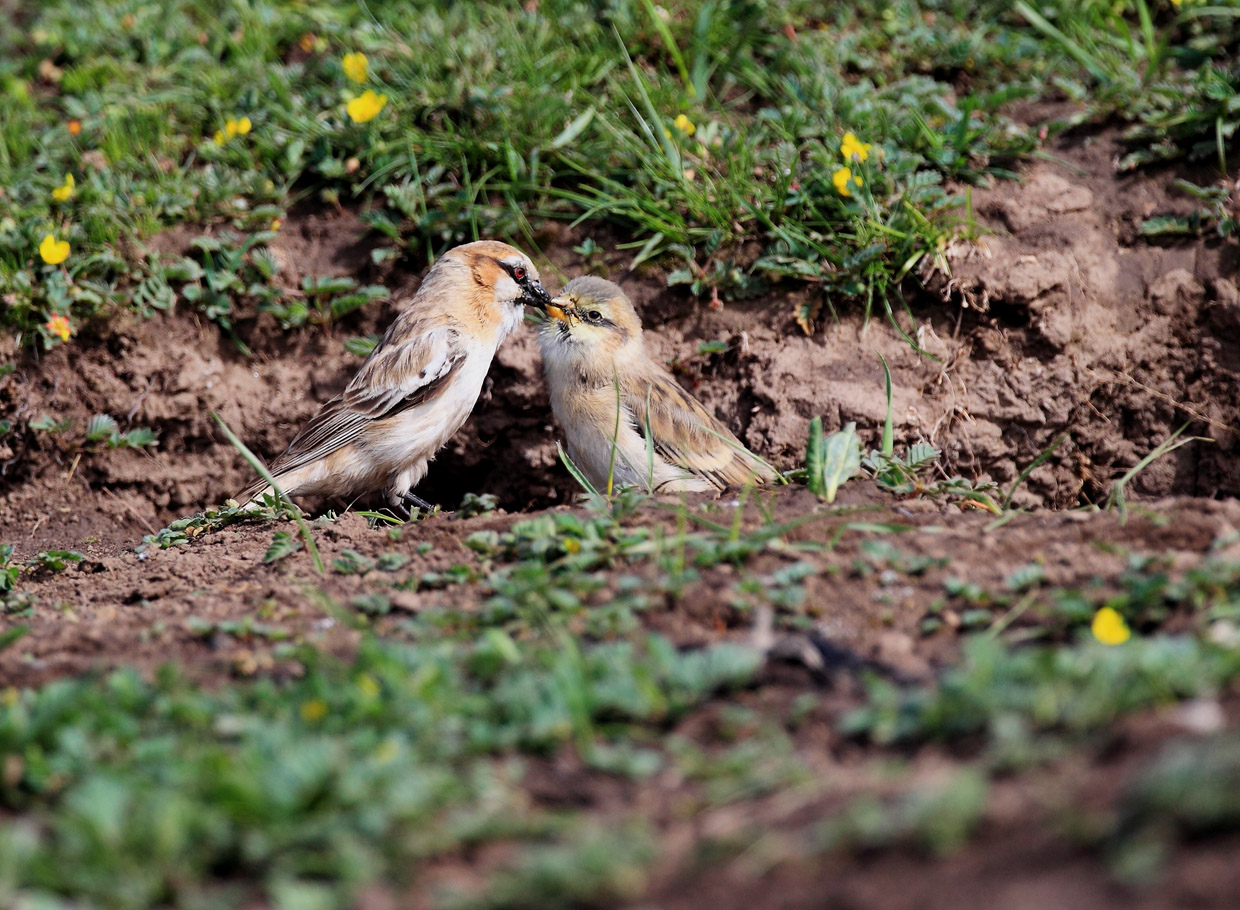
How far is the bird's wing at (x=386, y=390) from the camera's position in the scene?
6.71 meters

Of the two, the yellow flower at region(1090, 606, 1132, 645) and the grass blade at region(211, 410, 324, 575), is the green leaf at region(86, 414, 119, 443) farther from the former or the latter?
the yellow flower at region(1090, 606, 1132, 645)

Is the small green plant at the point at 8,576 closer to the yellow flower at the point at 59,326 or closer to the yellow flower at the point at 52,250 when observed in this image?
the yellow flower at the point at 59,326

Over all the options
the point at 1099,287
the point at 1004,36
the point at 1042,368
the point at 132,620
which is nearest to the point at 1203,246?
the point at 1099,287

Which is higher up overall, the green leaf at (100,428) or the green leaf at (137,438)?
the green leaf at (100,428)

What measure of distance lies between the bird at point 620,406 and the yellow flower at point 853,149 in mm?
1489

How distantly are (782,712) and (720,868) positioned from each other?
0.71 metres

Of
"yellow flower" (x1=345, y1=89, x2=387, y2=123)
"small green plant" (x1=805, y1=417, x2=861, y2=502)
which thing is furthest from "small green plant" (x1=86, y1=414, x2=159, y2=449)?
"small green plant" (x1=805, y1=417, x2=861, y2=502)

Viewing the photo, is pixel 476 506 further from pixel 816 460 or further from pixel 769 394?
pixel 769 394

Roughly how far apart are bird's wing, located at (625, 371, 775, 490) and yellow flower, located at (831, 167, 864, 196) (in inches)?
57.7

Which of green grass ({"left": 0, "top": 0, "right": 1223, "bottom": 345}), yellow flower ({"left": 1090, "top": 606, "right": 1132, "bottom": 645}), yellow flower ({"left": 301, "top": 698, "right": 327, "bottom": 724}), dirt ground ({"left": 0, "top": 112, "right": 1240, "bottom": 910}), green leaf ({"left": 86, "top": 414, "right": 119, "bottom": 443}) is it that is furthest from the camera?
green leaf ({"left": 86, "top": 414, "right": 119, "bottom": 443})

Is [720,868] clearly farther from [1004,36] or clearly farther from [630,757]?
[1004,36]

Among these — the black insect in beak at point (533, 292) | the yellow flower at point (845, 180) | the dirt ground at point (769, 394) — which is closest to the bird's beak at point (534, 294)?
the black insect in beak at point (533, 292)

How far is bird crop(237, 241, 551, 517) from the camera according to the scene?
6742 millimetres

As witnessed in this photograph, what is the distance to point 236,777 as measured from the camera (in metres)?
2.48
